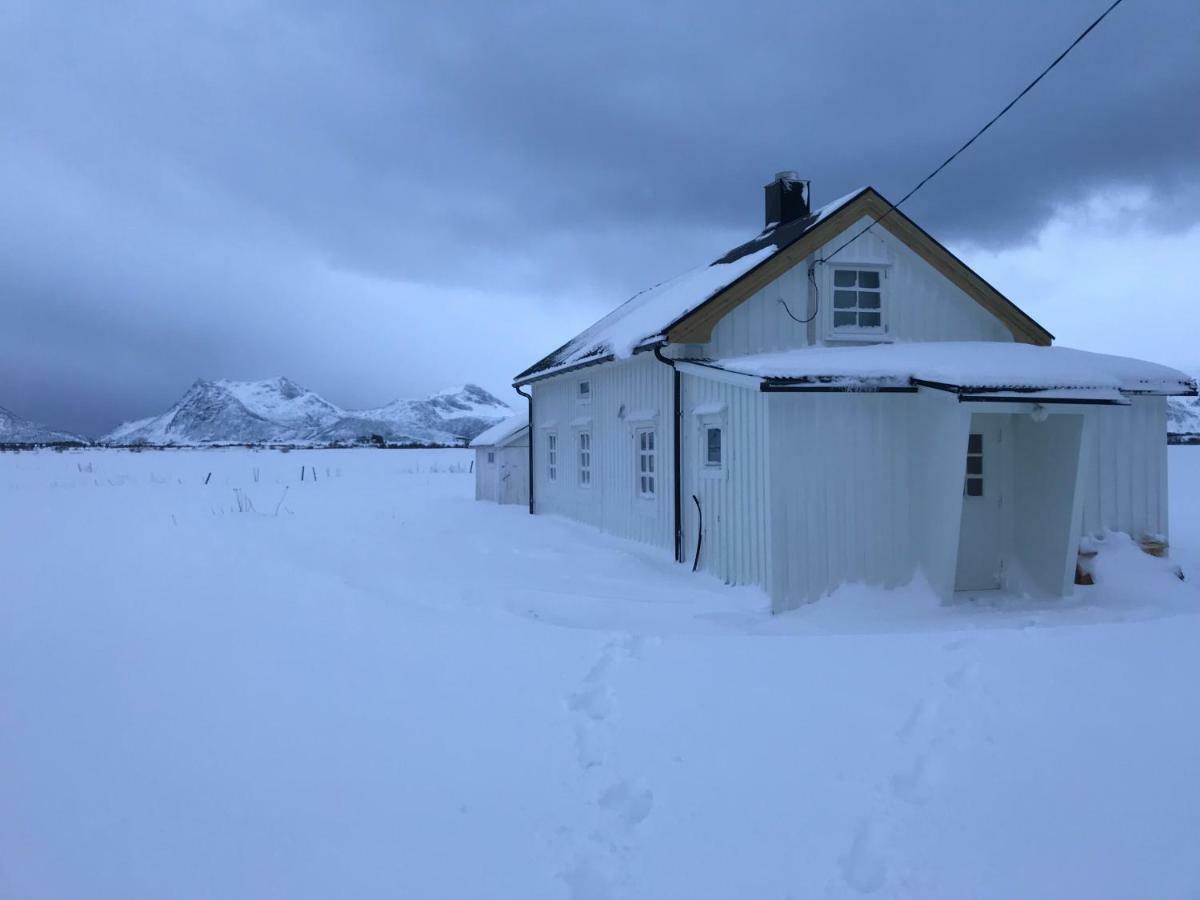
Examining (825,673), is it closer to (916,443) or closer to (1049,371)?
(916,443)

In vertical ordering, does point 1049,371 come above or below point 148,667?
above

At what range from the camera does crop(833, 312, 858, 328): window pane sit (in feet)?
37.0

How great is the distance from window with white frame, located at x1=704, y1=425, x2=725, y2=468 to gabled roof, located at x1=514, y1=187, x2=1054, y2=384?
1301 millimetres

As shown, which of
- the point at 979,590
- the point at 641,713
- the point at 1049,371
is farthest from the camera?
the point at 979,590

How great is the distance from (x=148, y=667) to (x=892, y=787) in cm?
542

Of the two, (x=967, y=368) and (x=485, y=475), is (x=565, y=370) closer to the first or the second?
(x=485, y=475)

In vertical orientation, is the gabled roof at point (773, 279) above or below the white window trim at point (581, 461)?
above

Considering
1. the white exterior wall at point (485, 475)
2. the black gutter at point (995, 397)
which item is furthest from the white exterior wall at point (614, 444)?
the black gutter at point (995, 397)

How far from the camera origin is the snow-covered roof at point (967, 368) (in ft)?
28.6

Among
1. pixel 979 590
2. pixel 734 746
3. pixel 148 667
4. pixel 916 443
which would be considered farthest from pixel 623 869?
pixel 979 590

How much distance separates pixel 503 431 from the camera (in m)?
21.0

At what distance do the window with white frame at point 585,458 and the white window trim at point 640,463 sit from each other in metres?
2.41

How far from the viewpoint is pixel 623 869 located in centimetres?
352

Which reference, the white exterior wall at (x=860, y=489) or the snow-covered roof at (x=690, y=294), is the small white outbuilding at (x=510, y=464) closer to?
the snow-covered roof at (x=690, y=294)
